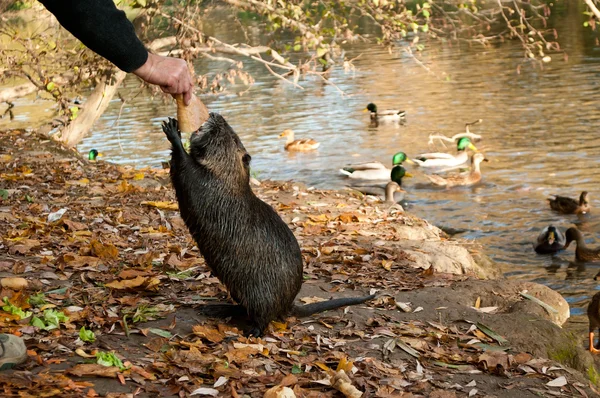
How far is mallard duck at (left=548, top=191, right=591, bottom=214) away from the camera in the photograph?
37.9 ft

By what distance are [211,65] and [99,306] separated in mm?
23678

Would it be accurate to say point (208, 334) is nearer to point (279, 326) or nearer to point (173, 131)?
point (279, 326)

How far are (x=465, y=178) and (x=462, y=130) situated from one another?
11.1ft

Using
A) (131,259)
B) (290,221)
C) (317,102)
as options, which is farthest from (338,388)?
(317,102)

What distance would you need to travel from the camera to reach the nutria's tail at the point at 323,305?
4.79 metres

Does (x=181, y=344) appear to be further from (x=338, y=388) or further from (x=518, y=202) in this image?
(x=518, y=202)

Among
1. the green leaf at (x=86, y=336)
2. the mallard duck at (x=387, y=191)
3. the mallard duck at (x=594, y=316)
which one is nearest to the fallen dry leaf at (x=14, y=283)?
the green leaf at (x=86, y=336)

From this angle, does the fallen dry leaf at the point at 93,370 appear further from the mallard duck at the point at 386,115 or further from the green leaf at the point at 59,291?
the mallard duck at the point at 386,115

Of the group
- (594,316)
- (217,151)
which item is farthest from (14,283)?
(594,316)

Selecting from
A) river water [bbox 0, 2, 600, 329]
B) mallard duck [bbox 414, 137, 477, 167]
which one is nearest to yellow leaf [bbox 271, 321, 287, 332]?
river water [bbox 0, 2, 600, 329]

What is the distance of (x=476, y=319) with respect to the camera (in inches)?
205

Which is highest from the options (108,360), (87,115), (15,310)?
(87,115)

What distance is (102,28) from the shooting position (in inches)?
121

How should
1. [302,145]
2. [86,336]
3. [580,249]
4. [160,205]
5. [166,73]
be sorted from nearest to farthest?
[166,73], [86,336], [160,205], [580,249], [302,145]
